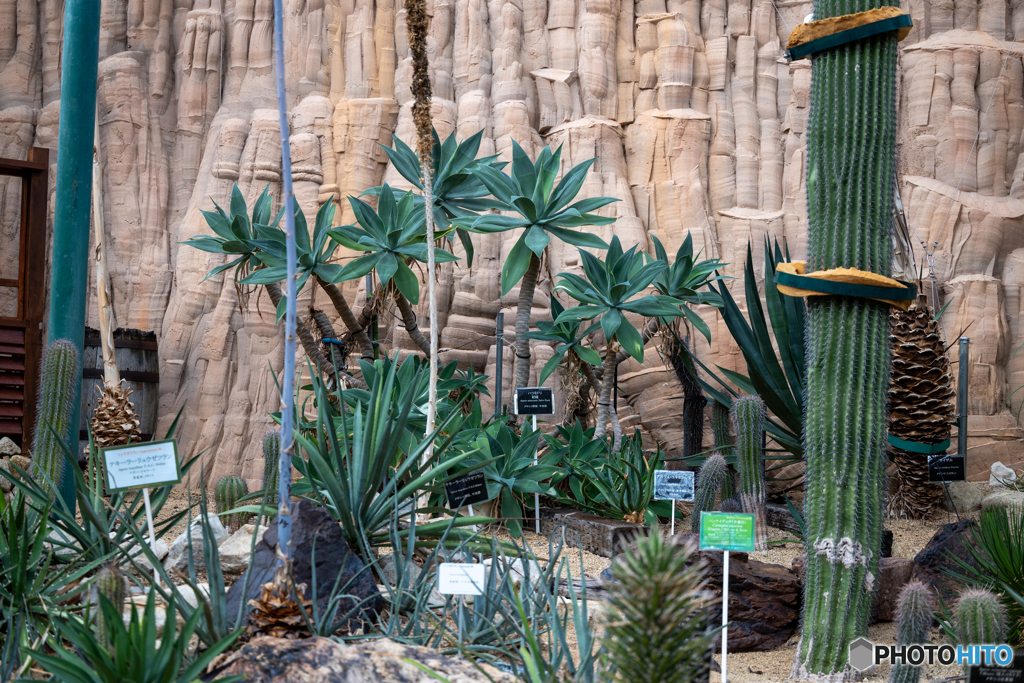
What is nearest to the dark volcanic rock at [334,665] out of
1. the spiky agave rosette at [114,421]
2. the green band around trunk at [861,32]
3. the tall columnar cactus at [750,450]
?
the tall columnar cactus at [750,450]

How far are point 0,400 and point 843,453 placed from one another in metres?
7.90

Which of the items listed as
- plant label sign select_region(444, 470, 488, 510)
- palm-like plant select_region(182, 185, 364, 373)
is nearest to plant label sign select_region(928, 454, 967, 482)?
plant label sign select_region(444, 470, 488, 510)

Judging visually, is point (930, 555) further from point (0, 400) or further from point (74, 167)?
point (0, 400)

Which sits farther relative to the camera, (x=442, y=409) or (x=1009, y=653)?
(x=442, y=409)

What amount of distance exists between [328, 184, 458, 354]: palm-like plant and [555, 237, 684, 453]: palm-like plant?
44.9 inches

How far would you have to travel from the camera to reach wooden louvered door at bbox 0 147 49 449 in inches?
312

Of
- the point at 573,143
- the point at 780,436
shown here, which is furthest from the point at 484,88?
the point at 780,436

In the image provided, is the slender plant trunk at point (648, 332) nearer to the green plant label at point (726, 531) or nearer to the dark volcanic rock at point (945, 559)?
the dark volcanic rock at point (945, 559)

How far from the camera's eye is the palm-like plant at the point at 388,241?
660 cm

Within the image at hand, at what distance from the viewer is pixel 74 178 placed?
4.86 metres

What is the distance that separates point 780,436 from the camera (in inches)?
241

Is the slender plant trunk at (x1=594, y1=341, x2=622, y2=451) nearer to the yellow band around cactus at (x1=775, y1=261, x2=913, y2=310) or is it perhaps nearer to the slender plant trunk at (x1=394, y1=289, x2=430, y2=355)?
the slender plant trunk at (x1=394, y1=289, x2=430, y2=355)

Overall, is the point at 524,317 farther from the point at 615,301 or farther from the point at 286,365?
the point at 286,365

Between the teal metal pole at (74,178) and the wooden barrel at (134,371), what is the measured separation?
447 cm
